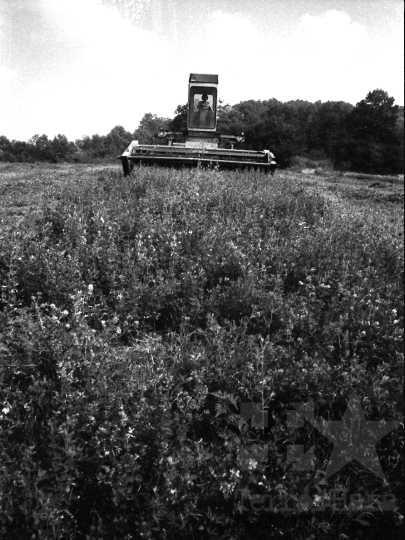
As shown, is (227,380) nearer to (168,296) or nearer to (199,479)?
(199,479)

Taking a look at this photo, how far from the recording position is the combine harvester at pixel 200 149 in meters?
10.3

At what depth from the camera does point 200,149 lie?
11.4 m

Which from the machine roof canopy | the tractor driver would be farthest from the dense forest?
the tractor driver

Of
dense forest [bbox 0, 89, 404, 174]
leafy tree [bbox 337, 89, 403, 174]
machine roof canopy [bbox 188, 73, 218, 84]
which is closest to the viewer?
machine roof canopy [bbox 188, 73, 218, 84]

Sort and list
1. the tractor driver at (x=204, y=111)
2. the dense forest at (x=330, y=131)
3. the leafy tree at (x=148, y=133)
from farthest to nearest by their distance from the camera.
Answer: the dense forest at (x=330, y=131)
the leafy tree at (x=148, y=133)
the tractor driver at (x=204, y=111)

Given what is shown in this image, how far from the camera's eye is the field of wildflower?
2.30m

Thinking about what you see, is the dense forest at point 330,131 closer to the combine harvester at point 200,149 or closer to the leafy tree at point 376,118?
the leafy tree at point 376,118

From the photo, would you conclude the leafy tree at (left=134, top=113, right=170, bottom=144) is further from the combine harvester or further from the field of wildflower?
the field of wildflower

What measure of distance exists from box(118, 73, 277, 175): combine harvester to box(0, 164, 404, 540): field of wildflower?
547cm

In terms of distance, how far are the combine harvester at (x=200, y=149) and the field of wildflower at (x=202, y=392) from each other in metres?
5.47

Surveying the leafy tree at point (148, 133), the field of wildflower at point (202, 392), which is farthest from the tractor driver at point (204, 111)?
the field of wildflower at point (202, 392)

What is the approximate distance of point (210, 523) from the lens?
230cm

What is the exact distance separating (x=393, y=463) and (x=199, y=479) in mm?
1095

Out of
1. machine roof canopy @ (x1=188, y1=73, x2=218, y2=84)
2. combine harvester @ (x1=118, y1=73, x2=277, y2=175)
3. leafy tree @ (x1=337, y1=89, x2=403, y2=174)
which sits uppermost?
leafy tree @ (x1=337, y1=89, x2=403, y2=174)
